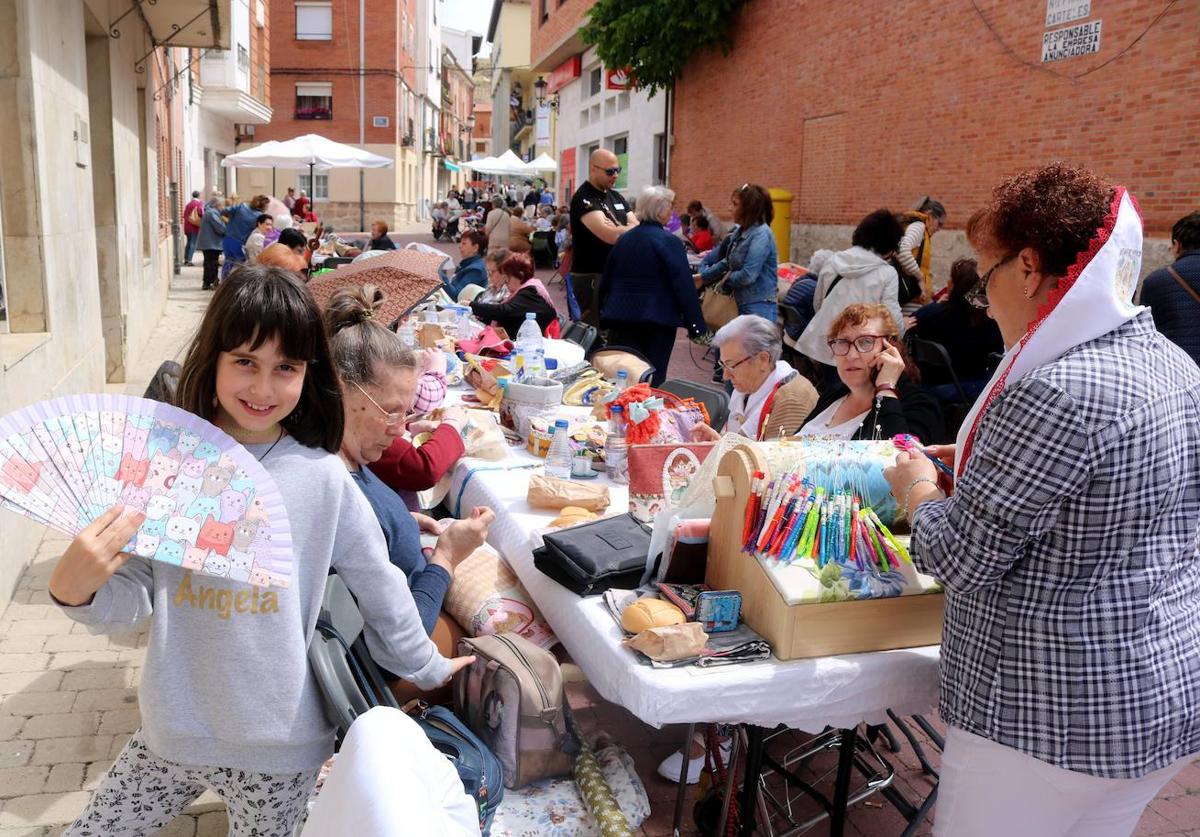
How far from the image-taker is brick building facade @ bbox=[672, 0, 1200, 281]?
8750 millimetres

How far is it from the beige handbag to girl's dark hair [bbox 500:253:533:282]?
6.99 feet

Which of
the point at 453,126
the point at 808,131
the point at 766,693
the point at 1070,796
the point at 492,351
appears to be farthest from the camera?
the point at 453,126

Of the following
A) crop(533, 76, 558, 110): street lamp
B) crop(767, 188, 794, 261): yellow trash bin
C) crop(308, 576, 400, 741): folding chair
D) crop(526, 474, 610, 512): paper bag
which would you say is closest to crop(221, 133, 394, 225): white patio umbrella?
crop(767, 188, 794, 261): yellow trash bin

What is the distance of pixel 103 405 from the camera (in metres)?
1.62

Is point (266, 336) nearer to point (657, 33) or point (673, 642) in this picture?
point (673, 642)

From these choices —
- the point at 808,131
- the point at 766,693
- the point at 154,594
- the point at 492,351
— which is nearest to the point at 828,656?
the point at 766,693

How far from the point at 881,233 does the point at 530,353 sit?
3201 mm

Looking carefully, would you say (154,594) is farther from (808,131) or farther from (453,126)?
(453,126)

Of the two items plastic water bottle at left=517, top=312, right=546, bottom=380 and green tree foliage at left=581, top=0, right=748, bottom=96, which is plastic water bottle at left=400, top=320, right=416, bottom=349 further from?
green tree foliage at left=581, top=0, right=748, bottom=96

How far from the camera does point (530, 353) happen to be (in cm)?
527

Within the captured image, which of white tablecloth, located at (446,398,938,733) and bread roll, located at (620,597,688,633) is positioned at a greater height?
bread roll, located at (620,597,688,633)

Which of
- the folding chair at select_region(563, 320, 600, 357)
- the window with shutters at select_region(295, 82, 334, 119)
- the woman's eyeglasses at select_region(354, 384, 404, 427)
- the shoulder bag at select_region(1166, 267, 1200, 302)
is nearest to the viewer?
the woman's eyeglasses at select_region(354, 384, 404, 427)

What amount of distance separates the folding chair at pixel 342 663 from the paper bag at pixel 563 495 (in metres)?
1.32

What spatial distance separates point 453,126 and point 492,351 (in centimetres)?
7222
